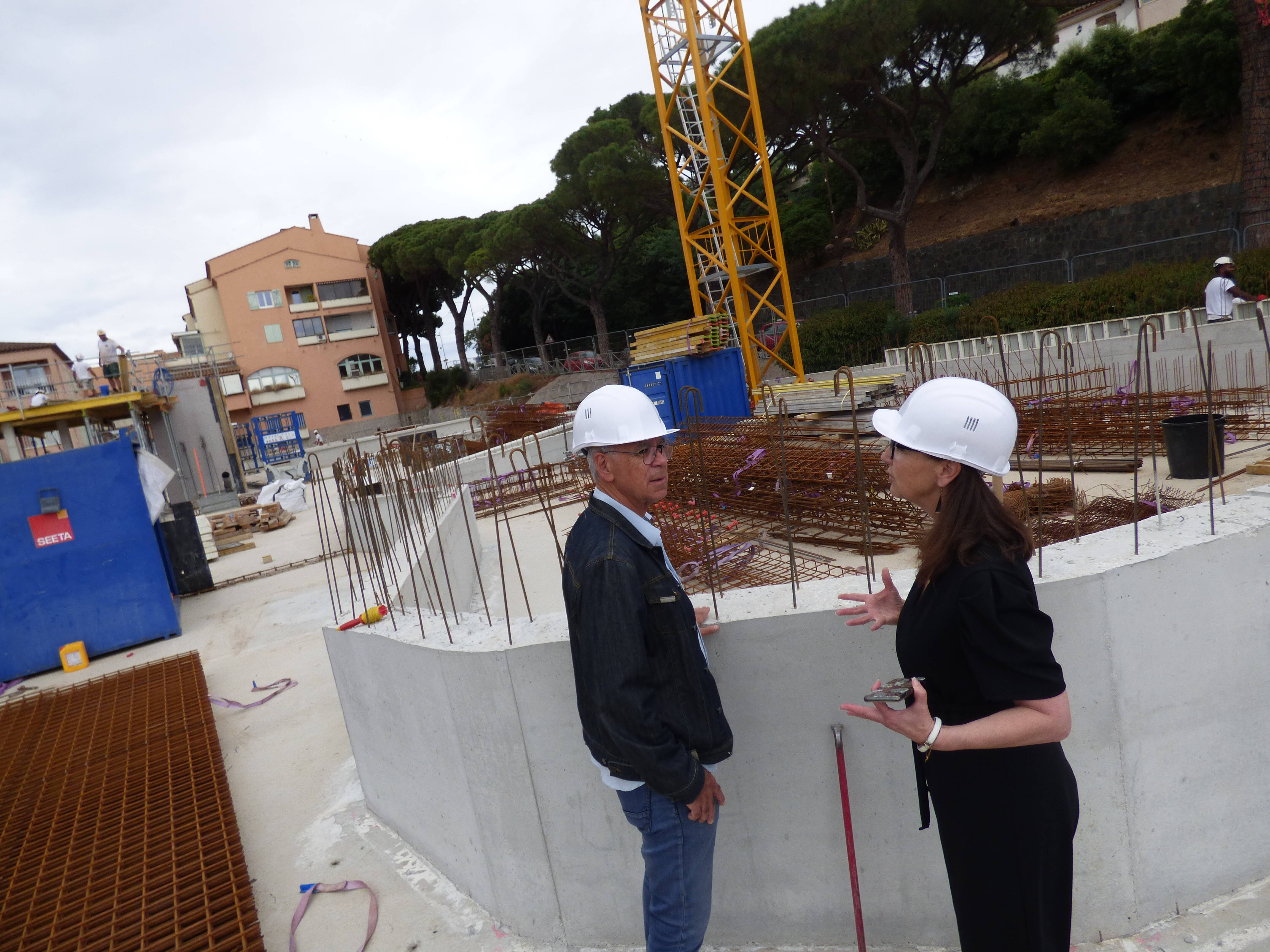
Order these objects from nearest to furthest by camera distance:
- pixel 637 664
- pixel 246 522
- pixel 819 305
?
1. pixel 637 664
2. pixel 246 522
3. pixel 819 305

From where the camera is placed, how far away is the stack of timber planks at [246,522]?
1484 cm

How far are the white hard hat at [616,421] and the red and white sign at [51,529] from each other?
8.02 meters

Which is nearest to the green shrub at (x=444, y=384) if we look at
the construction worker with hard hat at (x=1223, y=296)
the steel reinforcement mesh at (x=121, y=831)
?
the construction worker with hard hat at (x=1223, y=296)

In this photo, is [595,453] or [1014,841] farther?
[595,453]

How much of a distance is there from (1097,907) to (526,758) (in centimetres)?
196

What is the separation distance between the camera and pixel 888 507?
655 centimetres

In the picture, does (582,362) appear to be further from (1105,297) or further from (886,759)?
(886,759)

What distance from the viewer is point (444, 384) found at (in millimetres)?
44031

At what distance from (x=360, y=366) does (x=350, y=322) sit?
9.25 feet

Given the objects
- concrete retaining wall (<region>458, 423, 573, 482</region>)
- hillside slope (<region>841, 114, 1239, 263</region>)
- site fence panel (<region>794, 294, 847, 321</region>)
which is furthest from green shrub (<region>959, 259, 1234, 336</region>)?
concrete retaining wall (<region>458, 423, 573, 482</region>)

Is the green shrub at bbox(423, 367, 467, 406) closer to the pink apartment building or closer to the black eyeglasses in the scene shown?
the pink apartment building

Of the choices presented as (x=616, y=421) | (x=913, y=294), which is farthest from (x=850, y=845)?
(x=913, y=294)

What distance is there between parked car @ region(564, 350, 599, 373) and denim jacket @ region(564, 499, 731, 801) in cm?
3168

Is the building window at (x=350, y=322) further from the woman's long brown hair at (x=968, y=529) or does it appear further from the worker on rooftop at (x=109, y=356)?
the woman's long brown hair at (x=968, y=529)
